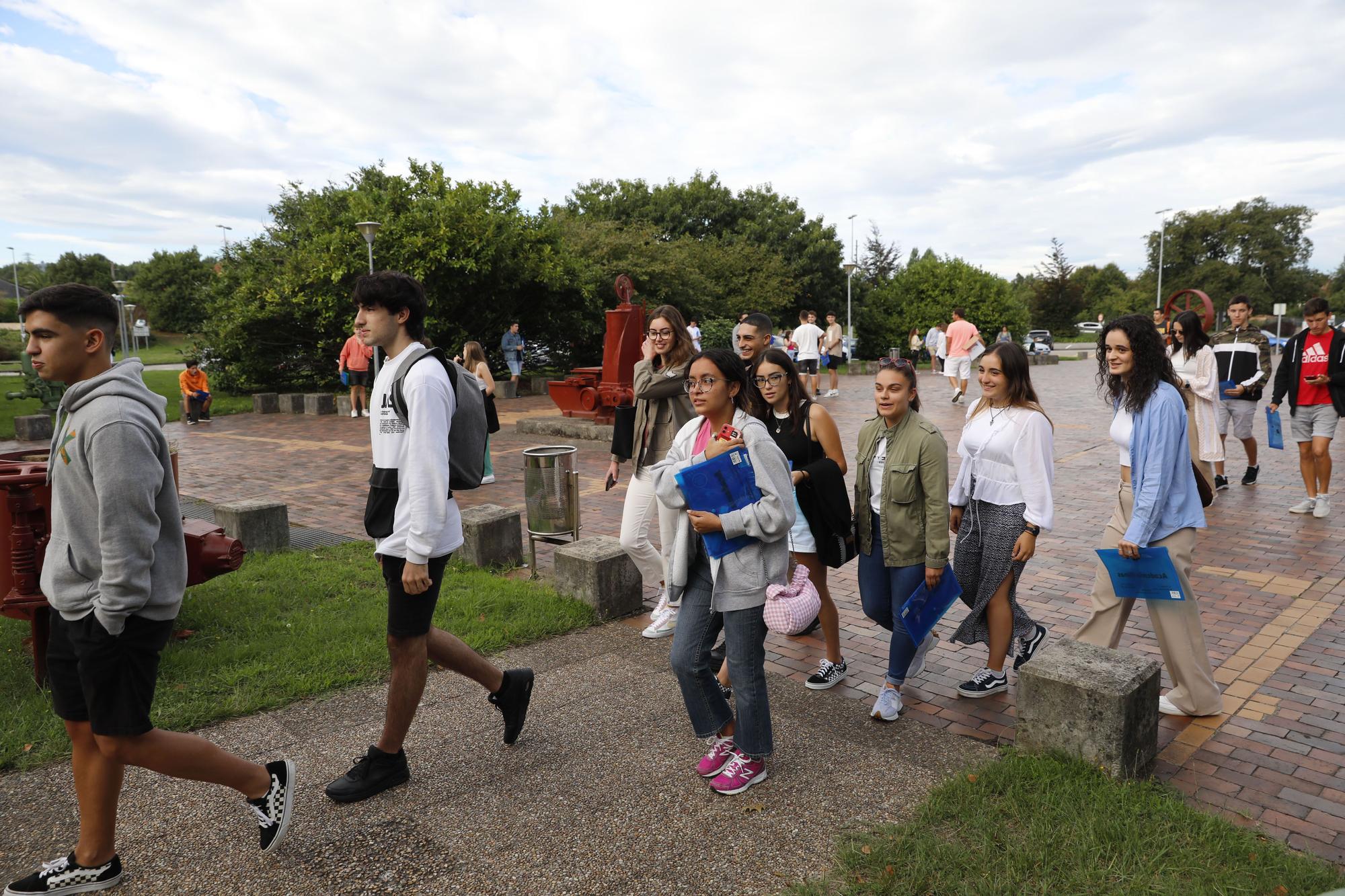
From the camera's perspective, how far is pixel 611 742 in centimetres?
373

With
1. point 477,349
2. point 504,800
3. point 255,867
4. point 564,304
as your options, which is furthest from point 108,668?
point 564,304

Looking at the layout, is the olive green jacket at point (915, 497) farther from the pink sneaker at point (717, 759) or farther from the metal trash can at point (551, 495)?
the metal trash can at point (551, 495)

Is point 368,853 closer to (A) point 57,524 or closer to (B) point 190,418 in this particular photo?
(A) point 57,524

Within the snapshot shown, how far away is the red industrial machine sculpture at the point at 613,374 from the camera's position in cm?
1237

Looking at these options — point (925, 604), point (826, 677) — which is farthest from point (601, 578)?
point (925, 604)

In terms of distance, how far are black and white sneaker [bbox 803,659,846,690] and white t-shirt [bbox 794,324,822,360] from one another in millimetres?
13476

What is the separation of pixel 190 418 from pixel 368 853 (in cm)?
1605

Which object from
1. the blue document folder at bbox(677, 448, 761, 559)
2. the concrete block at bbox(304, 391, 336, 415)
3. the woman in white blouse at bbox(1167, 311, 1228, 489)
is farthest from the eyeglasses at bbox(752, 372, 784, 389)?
the concrete block at bbox(304, 391, 336, 415)

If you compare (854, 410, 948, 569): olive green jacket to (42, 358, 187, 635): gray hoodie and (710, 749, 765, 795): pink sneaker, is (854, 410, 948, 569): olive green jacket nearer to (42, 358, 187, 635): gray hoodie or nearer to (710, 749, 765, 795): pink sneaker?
(710, 749, 765, 795): pink sneaker

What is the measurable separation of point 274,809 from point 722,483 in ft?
6.06

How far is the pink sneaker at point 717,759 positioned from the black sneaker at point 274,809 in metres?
1.47

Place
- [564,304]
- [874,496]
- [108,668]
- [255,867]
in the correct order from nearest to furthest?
[108,668]
[255,867]
[874,496]
[564,304]

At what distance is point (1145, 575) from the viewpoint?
12.2 feet

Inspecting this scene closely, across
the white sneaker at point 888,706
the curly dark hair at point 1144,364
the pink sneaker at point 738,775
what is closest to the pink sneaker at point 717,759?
the pink sneaker at point 738,775
